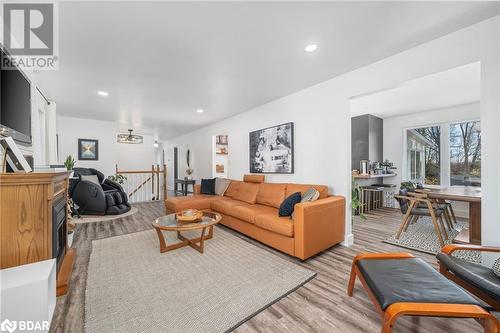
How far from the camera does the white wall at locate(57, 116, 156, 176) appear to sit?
17.4 ft

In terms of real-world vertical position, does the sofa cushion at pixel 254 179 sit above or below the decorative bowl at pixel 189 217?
above

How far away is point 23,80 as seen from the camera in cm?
172

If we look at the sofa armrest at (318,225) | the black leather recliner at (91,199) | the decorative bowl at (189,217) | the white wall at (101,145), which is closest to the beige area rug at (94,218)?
the black leather recliner at (91,199)

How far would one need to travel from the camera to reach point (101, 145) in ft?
19.2

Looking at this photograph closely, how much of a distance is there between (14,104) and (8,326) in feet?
5.05

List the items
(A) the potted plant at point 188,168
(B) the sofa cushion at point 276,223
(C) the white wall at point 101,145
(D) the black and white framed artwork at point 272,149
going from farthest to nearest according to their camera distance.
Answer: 1. (A) the potted plant at point 188,168
2. (C) the white wall at point 101,145
3. (D) the black and white framed artwork at point 272,149
4. (B) the sofa cushion at point 276,223

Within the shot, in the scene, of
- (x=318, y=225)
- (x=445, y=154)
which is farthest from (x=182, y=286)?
(x=445, y=154)

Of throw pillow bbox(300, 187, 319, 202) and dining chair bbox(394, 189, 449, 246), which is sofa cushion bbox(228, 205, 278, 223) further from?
dining chair bbox(394, 189, 449, 246)

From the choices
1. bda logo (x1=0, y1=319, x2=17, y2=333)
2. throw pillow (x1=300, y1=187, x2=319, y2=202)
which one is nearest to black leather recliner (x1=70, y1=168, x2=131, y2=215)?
bda logo (x1=0, y1=319, x2=17, y2=333)

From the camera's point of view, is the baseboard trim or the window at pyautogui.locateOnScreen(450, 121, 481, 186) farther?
the window at pyautogui.locateOnScreen(450, 121, 481, 186)

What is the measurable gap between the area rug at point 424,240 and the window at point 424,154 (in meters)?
1.65

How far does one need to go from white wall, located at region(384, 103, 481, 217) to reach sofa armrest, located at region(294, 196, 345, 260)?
3764 mm

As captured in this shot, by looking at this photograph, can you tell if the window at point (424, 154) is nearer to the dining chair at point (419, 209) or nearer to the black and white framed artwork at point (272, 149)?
the dining chair at point (419, 209)

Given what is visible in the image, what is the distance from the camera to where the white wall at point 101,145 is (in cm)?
531
